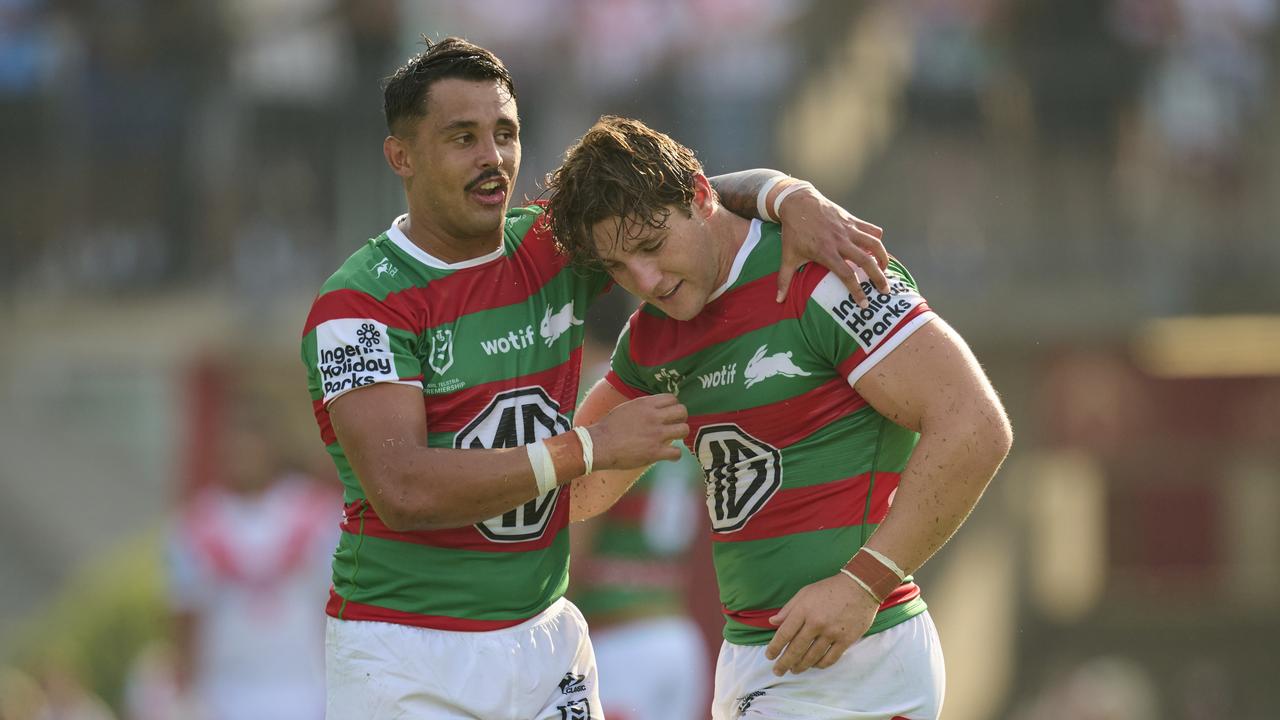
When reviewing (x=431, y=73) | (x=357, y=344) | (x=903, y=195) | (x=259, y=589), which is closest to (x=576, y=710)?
(x=357, y=344)

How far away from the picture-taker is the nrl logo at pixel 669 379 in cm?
442

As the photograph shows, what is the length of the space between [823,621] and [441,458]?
38.7 inches

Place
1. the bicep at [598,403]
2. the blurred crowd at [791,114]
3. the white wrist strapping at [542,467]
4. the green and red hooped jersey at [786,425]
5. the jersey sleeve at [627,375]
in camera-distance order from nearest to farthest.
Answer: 1. the white wrist strapping at [542,467]
2. the green and red hooped jersey at [786,425]
3. the jersey sleeve at [627,375]
4. the bicep at [598,403]
5. the blurred crowd at [791,114]

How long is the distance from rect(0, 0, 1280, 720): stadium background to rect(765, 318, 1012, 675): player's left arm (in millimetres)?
8687

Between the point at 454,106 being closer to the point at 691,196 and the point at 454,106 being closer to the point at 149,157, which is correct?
the point at 691,196

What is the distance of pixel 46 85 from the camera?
14.3m

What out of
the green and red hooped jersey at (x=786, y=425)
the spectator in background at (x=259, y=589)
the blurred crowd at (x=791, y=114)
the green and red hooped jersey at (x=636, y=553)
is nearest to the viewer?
the green and red hooped jersey at (x=786, y=425)

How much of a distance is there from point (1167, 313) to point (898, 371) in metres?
10.3

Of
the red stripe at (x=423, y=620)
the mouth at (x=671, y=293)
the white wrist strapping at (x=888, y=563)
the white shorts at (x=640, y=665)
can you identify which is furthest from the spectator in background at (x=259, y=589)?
the white wrist strapping at (x=888, y=563)

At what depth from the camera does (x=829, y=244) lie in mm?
4203

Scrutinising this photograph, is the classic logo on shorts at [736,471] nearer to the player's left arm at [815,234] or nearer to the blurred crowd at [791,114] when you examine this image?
the player's left arm at [815,234]

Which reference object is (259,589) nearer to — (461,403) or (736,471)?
(461,403)

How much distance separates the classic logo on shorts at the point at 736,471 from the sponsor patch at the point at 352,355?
841mm

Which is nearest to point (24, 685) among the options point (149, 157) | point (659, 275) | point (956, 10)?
point (149, 157)
